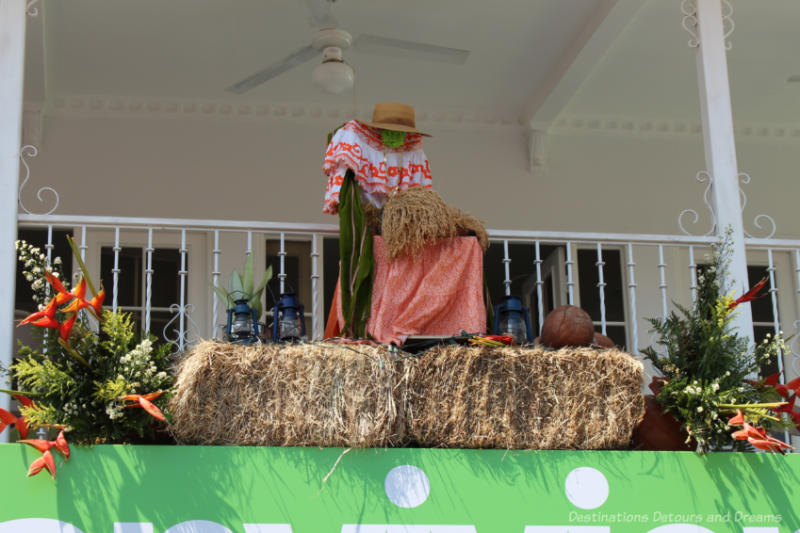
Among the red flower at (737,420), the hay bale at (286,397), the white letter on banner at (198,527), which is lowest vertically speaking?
the white letter on banner at (198,527)

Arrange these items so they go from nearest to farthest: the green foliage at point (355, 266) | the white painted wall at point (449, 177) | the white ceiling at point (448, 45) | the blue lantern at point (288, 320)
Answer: the blue lantern at point (288, 320) → the green foliage at point (355, 266) → the white ceiling at point (448, 45) → the white painted wall at point (449, 177)

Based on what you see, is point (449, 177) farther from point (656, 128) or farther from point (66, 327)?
point (66, 327)

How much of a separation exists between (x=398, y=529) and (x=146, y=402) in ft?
3.23

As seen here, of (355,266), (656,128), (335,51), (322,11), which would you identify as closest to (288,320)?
(355,266)

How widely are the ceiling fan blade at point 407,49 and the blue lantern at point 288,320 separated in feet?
6.22

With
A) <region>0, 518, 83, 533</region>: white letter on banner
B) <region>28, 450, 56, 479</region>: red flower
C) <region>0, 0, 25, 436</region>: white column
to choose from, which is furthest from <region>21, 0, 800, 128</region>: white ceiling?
<region>0, 518, 83, 533</region>: white letter on banner

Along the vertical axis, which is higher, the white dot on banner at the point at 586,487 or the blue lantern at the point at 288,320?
the blue lantern at the point at 288,320

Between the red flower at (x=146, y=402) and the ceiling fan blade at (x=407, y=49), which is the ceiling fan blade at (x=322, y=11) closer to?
the ceiling fan blade at (x=407, y=49)

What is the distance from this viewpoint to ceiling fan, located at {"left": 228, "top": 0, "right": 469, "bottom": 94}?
16.4ft

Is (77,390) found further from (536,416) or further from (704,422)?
(704,422)

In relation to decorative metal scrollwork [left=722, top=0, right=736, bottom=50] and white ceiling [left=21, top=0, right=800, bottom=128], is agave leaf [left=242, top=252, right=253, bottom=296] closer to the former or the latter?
white ceiling [left=21, top=0, right=800, bottom=128]

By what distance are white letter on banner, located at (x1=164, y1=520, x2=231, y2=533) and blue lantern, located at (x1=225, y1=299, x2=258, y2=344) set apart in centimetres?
73

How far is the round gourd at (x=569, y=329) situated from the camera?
142 inches

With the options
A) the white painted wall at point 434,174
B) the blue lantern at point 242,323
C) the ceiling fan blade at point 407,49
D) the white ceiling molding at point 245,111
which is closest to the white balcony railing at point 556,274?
the white painted wall at point 434,174
